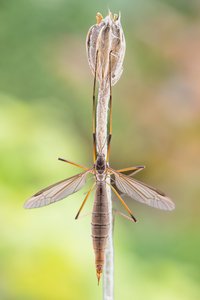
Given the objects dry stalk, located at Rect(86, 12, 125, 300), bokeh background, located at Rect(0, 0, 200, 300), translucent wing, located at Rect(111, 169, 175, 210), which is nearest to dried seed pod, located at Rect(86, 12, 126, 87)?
dry stalk, located at Rect(86, 12, 125, 300)

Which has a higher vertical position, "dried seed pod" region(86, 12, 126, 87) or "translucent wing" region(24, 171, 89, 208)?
"dried seed pod" region(86, 12, 126, 87)

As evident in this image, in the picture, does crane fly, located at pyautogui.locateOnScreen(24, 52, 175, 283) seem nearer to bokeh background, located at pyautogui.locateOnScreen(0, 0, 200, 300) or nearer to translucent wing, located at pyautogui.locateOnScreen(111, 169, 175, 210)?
translucent wing, located at pyautogui.locateOnScreen(111, 169, 175, 210)

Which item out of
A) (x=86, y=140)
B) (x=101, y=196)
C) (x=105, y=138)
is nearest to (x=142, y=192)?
(x=101, y=196)

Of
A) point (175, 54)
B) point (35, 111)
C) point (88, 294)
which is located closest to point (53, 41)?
point (175, 54)

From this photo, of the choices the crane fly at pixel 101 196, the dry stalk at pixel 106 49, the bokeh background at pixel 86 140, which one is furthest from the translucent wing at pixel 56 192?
the bokeh background at pixel 86 140

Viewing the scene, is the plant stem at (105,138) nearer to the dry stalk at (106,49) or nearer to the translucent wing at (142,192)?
the dry stalk at (106,49)

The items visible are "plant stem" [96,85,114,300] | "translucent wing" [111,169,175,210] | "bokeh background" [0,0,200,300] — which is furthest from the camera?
"bokeh background" [0,0,200,300]
